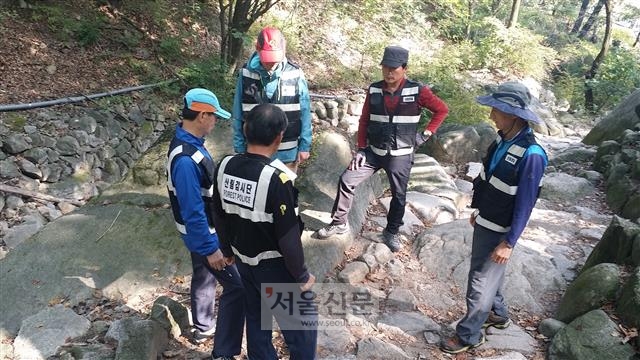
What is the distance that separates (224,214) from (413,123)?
8.18 feet

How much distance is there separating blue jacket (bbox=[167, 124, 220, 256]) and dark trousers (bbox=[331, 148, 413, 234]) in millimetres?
1855

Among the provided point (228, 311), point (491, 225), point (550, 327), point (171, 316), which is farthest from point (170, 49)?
point (550, 327)

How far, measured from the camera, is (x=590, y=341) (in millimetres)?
3438

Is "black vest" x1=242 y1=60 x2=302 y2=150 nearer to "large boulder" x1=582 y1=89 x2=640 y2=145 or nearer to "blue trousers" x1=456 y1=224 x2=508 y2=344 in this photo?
"blue trousers" x1=456 y1=224 x2=508 y2=344

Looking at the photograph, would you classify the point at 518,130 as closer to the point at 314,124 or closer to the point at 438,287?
the point at 438,287

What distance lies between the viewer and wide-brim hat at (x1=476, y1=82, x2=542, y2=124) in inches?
127

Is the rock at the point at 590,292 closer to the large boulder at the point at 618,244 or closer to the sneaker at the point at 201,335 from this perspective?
the large boulder at the point at 618,244

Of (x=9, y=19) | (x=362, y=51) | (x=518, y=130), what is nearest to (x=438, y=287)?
(x=518, y=130)

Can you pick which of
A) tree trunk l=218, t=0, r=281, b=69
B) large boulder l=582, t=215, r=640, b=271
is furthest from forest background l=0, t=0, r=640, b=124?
large boulder l=582, t=215, r=640, b=271

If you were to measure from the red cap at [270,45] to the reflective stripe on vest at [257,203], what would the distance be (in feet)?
5.19

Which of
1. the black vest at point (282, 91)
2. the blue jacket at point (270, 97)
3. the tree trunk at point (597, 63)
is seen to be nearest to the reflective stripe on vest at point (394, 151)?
the blue jacket at point (270, 97)

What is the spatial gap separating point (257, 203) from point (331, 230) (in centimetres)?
250

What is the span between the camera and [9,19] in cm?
855

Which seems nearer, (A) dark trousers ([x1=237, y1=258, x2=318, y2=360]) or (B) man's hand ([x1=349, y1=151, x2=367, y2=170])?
(A) dark trousers ([x1=237, y1=258, x2=318, y2=360])
